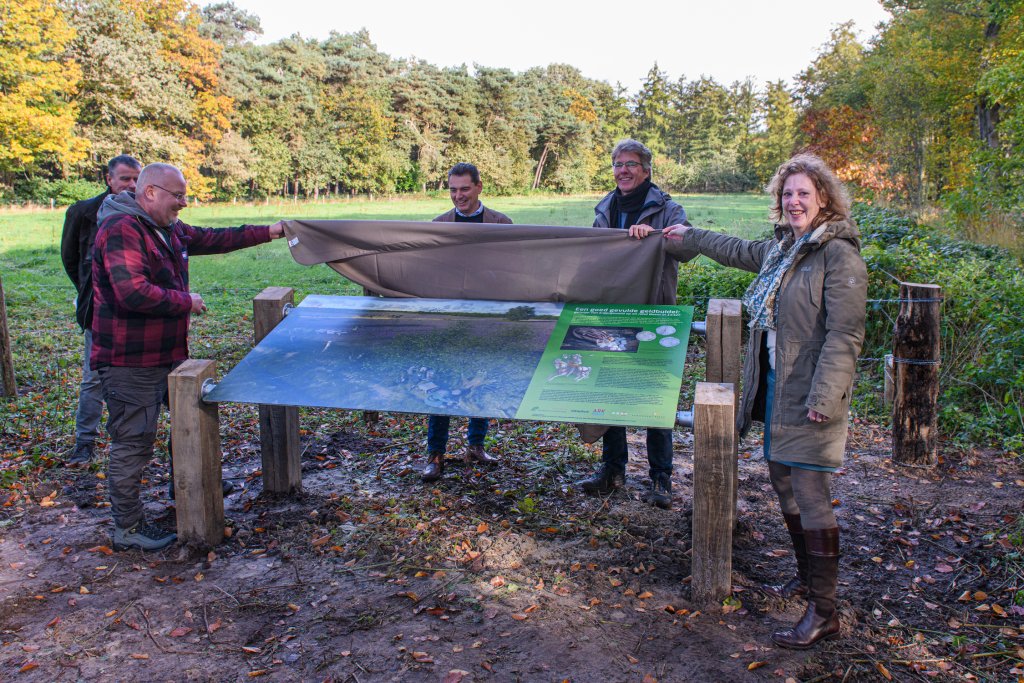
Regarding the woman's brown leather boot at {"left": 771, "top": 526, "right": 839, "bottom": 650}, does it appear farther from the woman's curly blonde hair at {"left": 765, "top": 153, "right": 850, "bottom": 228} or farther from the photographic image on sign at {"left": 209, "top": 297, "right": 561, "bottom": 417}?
the photographic image on sign at {"left": 209, "top": 297, "right": 561, "bottom": 417}

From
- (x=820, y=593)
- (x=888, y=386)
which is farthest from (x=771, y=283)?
(x=888, y=386)

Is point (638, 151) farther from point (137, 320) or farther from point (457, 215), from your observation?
point (137, 320)

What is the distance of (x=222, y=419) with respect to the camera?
21.4ft

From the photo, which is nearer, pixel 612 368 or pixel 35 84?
pixel 612 368

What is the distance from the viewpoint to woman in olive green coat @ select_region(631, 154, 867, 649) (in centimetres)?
292

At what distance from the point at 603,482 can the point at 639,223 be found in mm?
1595

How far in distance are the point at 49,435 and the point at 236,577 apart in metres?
3.08

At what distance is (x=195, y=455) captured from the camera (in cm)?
381

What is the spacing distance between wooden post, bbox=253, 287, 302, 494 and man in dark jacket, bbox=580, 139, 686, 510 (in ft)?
5.85

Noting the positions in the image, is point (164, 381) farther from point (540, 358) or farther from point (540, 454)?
point (540, 454)

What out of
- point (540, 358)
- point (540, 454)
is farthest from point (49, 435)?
point (540, 358)

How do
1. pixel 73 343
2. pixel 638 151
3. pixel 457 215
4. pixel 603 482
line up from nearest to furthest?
pixel 638 151
pixel 603 482
pixel 457 215
pixel 73 343

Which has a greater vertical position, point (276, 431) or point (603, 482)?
point (276, 431)

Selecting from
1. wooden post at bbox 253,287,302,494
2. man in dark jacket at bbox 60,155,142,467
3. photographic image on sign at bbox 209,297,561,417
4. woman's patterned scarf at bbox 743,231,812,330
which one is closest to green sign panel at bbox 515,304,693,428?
photographic image on sign at bbox 209,297,561,417
